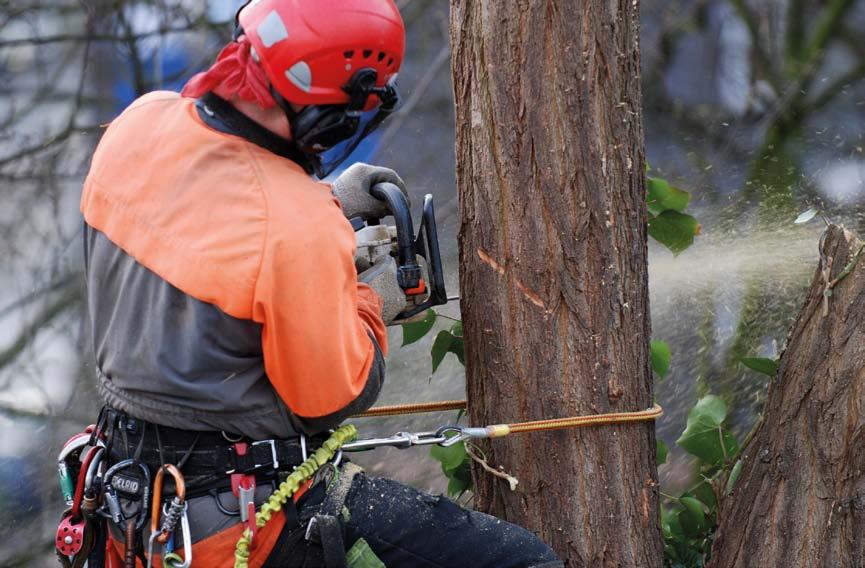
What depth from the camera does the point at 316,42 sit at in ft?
5.96

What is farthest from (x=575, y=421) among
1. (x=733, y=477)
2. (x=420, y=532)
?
(x=733, y=477)

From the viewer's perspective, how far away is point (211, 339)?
71.3 inches

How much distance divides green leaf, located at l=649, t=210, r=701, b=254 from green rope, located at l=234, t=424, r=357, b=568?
5.20ft

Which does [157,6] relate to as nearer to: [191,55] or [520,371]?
[191,55]

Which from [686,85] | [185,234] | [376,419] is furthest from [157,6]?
[185,234]

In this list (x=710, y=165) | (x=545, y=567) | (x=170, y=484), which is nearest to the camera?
(x=170, y=484)

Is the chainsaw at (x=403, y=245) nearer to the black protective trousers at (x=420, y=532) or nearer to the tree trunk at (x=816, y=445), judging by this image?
the black protective trousers at (x=420, y=532)

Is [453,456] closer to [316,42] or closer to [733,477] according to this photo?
[733,477]

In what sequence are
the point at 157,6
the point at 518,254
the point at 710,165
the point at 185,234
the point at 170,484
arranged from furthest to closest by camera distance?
the point at 710,165 → the point at 157,6 → the point at 518,254 → the point at 170,484 → the point at 185,234

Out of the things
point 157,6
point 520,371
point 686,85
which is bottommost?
point 520,371

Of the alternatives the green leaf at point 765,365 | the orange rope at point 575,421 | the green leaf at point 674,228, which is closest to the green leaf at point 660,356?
the green leaf at point 674,228

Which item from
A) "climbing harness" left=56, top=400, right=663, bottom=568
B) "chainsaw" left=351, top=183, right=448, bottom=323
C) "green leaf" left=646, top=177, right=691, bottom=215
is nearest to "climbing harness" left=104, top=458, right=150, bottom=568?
"climbing harness" left=56, top=400, right=663, bottom=568

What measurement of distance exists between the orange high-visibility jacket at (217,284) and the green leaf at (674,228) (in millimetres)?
1548

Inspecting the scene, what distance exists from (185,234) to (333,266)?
0.29 meters
